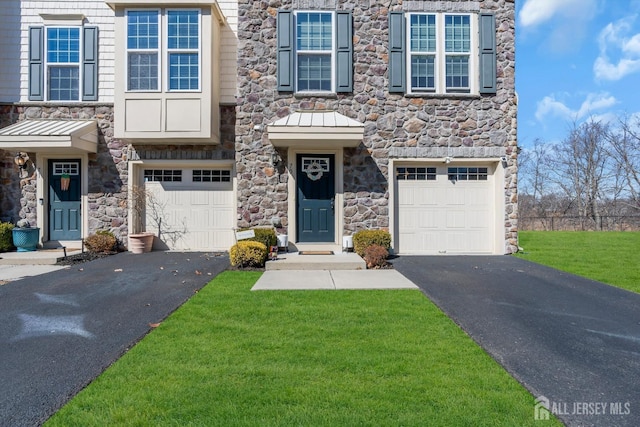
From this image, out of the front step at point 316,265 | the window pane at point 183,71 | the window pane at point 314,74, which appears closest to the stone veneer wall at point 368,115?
the window pane at point 314,74

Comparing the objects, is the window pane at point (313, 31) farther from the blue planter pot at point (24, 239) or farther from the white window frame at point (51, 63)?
the blue planter pot at point (24, 239)

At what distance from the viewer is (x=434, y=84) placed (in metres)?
9.31

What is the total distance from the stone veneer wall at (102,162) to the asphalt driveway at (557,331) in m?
6.33

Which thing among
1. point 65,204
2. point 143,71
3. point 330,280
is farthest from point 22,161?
point 330,280

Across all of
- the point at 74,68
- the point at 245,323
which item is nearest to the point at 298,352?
the point at 245,323

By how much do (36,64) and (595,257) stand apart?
50.0 ft

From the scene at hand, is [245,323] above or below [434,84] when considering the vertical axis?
below

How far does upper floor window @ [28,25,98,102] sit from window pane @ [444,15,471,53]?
9217 millimetres

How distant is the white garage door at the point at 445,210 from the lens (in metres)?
9.45

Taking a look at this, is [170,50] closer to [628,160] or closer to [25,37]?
[25,37]

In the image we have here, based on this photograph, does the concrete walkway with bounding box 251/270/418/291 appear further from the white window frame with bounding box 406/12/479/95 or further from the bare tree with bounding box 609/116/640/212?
the bare tree with bounding box 609/116/640/212

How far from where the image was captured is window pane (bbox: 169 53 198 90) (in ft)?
30.1

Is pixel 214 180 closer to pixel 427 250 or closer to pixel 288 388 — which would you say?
pixel 427 250

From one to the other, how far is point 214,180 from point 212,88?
241 cm
